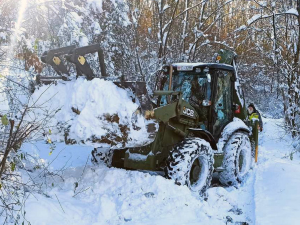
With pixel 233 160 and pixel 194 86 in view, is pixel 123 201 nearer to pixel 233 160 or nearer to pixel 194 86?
pixel 233 160

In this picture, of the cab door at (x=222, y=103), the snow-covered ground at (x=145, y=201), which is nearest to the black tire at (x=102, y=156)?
the snow-covered ground at (x=145, y=201)

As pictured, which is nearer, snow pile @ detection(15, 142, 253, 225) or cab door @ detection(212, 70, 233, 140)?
snow pile @ detection(15, 142, 253, 225)

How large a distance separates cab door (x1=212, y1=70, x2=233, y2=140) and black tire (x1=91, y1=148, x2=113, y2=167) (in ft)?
6.56

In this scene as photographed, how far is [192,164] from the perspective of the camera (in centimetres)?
559

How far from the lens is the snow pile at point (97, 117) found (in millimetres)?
4547

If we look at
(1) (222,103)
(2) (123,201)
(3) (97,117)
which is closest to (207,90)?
(1) (222,103)

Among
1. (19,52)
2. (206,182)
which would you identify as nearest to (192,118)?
(206,182)

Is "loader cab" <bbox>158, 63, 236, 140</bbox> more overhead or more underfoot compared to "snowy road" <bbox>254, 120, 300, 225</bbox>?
more overhead

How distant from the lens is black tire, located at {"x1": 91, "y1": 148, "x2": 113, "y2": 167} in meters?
6.37

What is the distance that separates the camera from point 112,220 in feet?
13.8

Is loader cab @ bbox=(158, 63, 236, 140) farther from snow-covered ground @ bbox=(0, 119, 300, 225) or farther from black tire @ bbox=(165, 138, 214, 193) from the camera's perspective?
snow-covered ground @ bbox=(0, 119, 300, 225)

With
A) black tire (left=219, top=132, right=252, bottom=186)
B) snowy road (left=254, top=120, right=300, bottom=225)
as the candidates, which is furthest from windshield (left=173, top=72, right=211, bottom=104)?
snowy road (left=254, top=120, right=300, bottom=225)

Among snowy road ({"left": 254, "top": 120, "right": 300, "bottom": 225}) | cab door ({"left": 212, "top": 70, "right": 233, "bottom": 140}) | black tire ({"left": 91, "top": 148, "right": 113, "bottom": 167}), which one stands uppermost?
cab door ({"left": 212, "top": 70, "right": 233, "bottom": 140})

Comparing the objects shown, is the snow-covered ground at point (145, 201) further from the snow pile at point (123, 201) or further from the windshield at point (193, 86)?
the windshield at point (193, 86)
